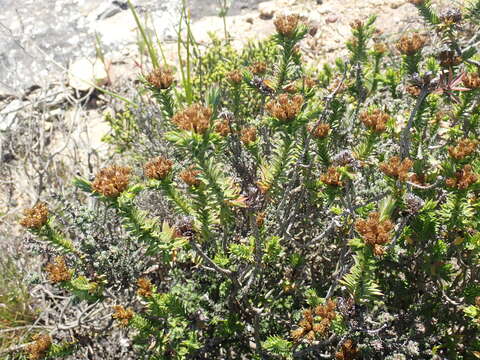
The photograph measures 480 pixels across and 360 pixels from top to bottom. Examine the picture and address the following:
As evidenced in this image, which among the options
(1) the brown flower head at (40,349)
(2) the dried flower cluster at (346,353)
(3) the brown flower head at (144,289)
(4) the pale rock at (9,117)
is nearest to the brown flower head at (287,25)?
(3) the brown flower head at (144,289)

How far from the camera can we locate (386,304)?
2754mm

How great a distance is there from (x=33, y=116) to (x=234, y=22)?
2953 mm

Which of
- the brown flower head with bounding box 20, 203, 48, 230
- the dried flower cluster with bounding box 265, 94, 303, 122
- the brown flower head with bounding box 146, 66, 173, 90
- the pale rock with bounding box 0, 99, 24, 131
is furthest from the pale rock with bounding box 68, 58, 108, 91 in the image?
the dried flower cluster with bounding box 265, 94, 303, 122

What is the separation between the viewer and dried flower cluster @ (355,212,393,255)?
5.51ft

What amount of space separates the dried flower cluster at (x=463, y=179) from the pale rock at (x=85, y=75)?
439 centimetres

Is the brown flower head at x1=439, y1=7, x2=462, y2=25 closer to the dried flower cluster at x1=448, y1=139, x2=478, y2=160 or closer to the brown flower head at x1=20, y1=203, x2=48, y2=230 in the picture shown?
the dried flower cluster at x1=448, y1=139, x2=478, y2=160

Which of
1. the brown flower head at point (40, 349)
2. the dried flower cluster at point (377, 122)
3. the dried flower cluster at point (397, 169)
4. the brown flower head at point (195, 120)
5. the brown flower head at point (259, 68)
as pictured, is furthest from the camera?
the brown flower head at point (259, 68)

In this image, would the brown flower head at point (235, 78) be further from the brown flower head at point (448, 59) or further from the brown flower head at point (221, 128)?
the brown flower head at point (448, 59)

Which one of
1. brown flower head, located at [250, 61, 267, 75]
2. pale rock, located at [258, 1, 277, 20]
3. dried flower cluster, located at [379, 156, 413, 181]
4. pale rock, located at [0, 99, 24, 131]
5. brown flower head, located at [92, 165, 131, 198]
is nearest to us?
brown flower head, located at [92, 165, 131, 198]

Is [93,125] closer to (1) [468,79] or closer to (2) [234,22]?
(2) [234,22]

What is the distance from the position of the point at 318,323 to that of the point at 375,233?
619mm

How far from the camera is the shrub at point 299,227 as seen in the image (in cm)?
188

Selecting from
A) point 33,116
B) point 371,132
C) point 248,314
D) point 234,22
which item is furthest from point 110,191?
point 234,22

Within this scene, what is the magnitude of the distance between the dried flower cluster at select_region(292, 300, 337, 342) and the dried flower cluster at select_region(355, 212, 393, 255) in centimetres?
46
